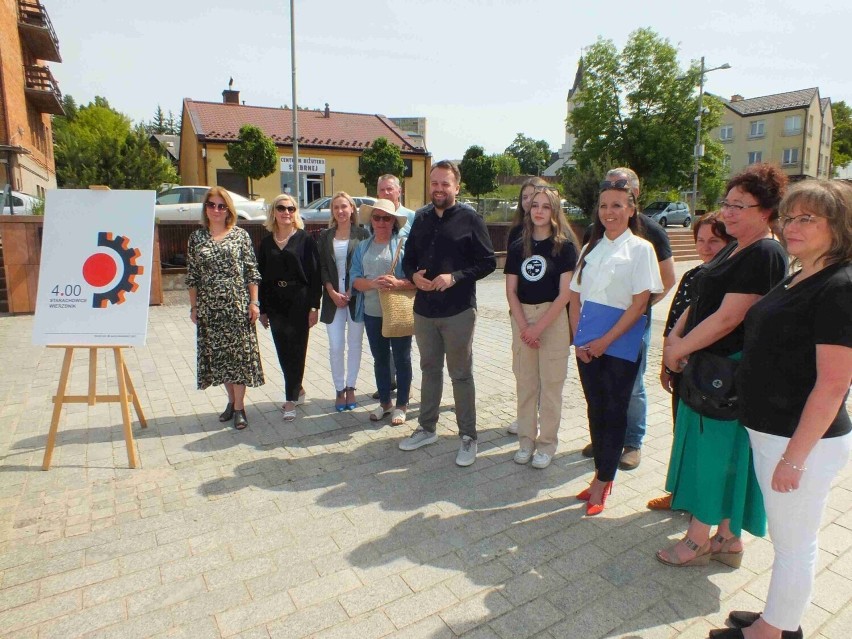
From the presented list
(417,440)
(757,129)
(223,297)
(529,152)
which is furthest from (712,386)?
(529,152)

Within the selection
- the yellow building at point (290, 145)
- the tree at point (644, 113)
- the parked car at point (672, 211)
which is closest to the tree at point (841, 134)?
the tree at point (644, 113)

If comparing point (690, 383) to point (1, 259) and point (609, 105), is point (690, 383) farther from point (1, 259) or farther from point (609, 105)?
point (609, 105)

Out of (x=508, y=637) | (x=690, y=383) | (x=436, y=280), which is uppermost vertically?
(x=436, y=280)

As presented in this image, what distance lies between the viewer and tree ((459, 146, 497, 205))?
3738cm

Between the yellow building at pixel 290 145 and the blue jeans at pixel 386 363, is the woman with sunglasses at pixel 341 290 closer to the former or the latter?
the blue jeans at pixel 386 363

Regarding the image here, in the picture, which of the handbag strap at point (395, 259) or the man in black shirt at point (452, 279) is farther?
the handbag strap at point (395, 259)

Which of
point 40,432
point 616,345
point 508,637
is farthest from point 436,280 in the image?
point 40,432

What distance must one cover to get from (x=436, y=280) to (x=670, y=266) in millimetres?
1574

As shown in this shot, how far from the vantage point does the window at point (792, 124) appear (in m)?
48.4

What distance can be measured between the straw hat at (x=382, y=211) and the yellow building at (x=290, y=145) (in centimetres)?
2427

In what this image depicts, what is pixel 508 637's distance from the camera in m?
2.26

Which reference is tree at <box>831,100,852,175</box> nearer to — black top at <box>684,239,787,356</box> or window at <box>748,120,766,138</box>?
window at <box>748,120,766,138</box>

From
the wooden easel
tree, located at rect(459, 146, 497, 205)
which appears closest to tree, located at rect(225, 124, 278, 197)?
tree, located at rect(459, 146, 497, 205)

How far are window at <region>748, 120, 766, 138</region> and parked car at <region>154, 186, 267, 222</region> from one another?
169 ft
